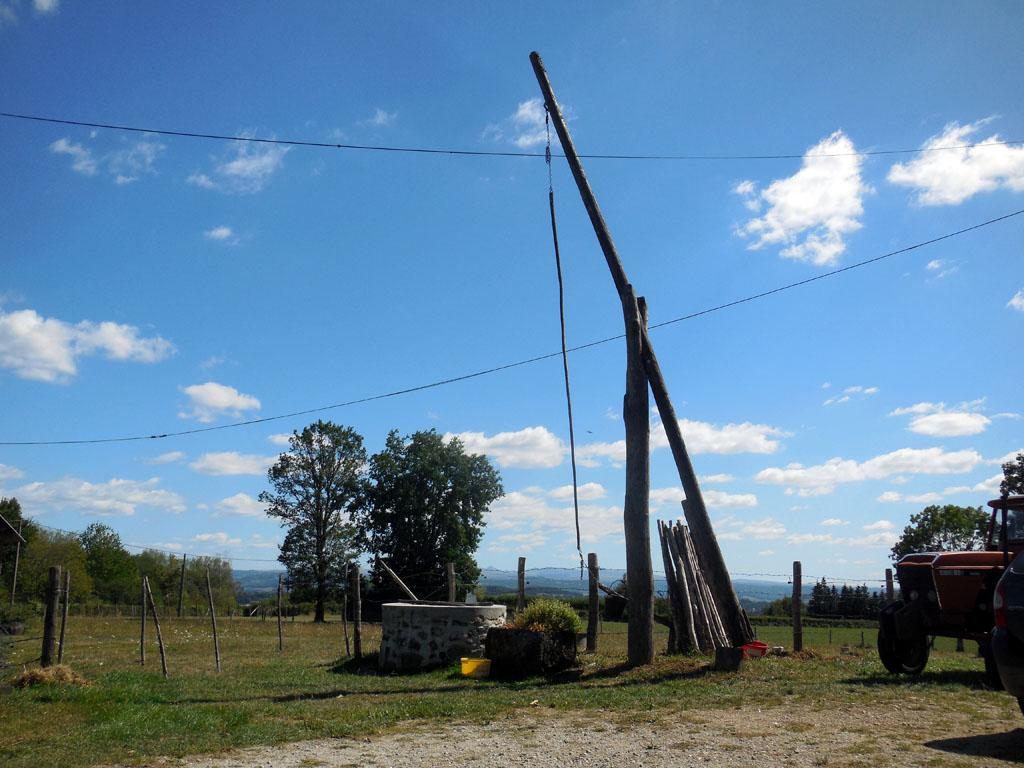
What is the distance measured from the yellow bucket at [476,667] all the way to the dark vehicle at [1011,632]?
27.2 feet

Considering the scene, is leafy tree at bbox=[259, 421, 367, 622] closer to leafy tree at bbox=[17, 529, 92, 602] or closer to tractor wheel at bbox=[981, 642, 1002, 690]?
leafy tree at bbox=[17, 529, 92, 602]

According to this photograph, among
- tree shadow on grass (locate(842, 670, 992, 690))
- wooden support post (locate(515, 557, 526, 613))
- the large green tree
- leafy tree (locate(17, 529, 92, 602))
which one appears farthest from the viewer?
leafy tree (locate(17, 529, 92, 602))

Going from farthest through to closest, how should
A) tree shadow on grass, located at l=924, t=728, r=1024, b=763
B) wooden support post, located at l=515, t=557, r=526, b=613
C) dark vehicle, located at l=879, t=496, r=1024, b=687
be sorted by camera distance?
wooden support post, located at l=515, t=557, r=526, b=613 → dark vehicle, located at l=879, t=496, r=1024, b=687 → tree shadow on grass, located at l=924, t=728, r=1024, b=763

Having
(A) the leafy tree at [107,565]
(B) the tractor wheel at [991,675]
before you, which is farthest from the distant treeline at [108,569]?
(B) the tractor wheel at [991,675]

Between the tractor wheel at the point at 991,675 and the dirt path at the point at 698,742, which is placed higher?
the tractor wheel at the point at 991,675

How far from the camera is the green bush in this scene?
1271cm

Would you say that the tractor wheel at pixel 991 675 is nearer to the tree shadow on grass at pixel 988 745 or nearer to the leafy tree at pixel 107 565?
the tree shadow on grass at pixel 988 745

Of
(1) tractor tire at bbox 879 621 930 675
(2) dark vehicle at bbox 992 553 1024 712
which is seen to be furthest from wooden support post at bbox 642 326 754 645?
(2) dark vehicle at bbox 992 553 1024 712

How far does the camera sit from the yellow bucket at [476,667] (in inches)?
497

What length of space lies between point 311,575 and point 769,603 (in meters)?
26.3

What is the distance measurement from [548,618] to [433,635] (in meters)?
2.63

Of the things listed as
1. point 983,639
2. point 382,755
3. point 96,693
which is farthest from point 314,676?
point 983,639

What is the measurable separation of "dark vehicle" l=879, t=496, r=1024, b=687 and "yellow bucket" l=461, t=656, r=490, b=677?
226 inches

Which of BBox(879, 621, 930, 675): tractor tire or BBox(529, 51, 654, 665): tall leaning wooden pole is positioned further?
BBox(529, 51, 654, 665): tall leaning wooden pole
